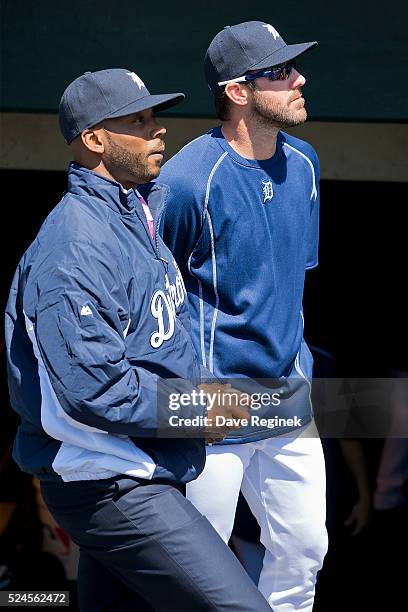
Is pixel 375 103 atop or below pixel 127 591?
atop

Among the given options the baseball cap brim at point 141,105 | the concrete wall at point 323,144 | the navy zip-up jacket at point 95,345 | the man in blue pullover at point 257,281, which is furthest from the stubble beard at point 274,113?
the concrete wall at point 323,144

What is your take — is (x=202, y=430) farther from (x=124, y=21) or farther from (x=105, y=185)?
(x=124, y=21)

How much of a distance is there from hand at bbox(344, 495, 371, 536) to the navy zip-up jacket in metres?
1.90

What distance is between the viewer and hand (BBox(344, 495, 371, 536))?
434 cm

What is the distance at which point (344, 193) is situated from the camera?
15.9ft

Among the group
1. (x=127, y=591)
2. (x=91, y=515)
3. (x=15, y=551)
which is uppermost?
(x=91, y=515)

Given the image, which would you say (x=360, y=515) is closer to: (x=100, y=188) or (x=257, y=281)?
(x=257, y=281)

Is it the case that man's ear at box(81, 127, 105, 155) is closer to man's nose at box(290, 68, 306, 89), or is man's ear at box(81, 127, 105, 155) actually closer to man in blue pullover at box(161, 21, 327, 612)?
man in blue pullover at box(161, 21, 327, 612)

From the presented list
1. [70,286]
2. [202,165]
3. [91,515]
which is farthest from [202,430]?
[202,165]

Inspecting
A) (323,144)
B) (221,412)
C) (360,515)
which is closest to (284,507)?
(221,412)

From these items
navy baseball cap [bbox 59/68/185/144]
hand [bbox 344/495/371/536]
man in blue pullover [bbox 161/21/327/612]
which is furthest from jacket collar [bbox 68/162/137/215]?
hand [bbox 344/495/371/536]

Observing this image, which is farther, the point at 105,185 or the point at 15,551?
the point at 15,551

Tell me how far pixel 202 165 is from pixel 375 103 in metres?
0.93

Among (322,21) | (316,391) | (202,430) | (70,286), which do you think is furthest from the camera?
(316,391)
